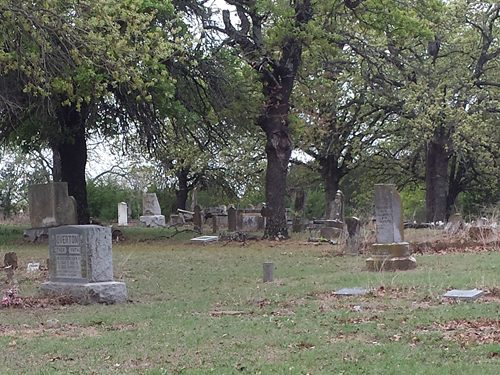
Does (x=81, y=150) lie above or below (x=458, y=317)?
above

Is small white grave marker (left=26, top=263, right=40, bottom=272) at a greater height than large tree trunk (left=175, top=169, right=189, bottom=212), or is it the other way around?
large tree trunk (left=175, top=169, right=189, bottom=212)

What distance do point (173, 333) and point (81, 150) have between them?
62.5 feet

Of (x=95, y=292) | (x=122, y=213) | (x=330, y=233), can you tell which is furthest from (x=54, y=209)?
(x=122, y=213)

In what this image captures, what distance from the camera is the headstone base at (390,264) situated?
16156 mm

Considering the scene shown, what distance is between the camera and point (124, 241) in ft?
86.0

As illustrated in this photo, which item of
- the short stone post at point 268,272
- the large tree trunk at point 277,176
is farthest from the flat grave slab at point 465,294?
the large tree trunk at point 277,176

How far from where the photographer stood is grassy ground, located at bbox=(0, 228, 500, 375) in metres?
7.78

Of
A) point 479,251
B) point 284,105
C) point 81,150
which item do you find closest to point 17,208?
point 81,150

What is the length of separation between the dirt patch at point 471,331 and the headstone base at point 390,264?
6.38 meters

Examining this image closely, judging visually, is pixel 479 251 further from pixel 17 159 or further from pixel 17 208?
pixel 17 159

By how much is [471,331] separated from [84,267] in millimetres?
6439

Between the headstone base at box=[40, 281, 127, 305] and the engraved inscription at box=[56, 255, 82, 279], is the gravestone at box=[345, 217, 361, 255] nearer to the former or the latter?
the headstone base at box=[40, 281, 127, 305]

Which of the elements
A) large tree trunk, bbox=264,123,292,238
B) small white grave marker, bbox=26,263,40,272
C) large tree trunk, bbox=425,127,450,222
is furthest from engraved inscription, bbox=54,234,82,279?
large tree trunk, bbox=425,127,450,222

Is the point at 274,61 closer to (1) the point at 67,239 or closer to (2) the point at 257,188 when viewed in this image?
(1) the point at 67,239
